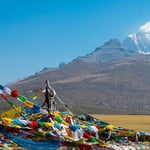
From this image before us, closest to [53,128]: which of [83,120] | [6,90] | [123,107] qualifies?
[6,90]

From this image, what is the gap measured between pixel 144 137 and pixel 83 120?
380 cm

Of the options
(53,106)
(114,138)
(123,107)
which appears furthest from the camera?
(123,107)

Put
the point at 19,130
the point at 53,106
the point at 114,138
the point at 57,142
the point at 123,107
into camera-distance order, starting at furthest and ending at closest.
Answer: the point at 123,107 < the point at 114,138 < the point at 53,106 < the point at 57,142 < the point at 19,130

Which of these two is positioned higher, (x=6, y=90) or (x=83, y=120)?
(x=6, y=90)

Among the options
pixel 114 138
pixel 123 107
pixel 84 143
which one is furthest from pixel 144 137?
pixel 123 107

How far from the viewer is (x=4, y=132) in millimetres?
15922

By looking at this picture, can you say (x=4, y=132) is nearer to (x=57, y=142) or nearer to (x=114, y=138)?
(x=57, y=142)

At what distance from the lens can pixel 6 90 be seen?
15.1 m

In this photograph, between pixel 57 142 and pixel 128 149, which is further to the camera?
pixel 128 149

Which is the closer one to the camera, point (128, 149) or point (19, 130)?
point (19, 130)

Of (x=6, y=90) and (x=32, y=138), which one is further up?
(x=6, y=90)

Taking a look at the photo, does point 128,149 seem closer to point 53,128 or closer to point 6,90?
point 53,128

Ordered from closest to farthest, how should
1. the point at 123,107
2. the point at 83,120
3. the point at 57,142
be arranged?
the point at 57,142, the point at 83,120, the point at 123,107

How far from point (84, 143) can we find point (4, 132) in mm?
3015
